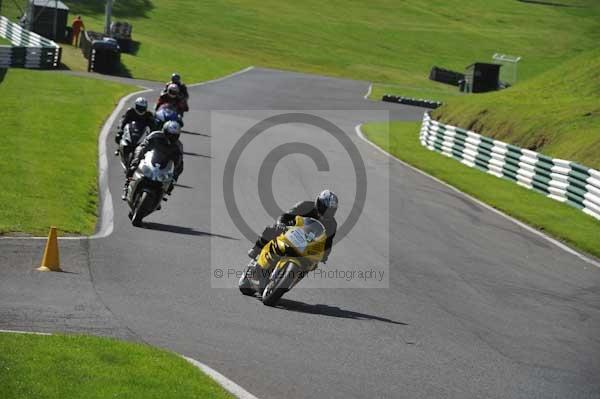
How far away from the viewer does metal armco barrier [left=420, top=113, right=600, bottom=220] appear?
2330 cm

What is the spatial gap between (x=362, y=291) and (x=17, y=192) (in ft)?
23.8

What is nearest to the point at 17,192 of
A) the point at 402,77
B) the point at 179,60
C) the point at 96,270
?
the point at 96,270

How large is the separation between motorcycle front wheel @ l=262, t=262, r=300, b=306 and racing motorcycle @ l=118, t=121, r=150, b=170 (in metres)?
8.78

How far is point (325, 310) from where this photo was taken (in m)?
12.4

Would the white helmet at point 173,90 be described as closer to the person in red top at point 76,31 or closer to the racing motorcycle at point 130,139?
the racing motorcycle at point 130,139

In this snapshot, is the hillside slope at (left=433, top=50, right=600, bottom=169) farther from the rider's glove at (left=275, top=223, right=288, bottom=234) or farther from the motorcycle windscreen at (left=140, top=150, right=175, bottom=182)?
the rider's glove at (left=275, top=223, right=288, bottom=234)

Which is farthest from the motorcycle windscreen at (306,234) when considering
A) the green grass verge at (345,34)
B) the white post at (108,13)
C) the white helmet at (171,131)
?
the white post at (108,13)

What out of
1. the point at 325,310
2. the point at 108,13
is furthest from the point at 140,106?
the point at 108,13

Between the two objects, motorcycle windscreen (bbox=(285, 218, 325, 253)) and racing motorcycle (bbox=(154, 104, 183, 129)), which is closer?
motorcycle windscreen (bbox=(285, 218, 325, 253))

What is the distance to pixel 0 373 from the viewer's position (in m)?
7.90

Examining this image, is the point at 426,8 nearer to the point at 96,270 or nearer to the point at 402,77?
the point at 402,77

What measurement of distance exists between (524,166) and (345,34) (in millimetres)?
62399

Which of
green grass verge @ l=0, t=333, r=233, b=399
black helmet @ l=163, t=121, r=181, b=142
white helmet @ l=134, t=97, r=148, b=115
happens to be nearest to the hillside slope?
white helmet @ l=134, t=97, r=148, b=115

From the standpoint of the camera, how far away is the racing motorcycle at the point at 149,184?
16641 mm
